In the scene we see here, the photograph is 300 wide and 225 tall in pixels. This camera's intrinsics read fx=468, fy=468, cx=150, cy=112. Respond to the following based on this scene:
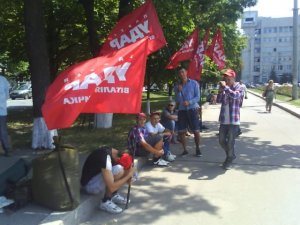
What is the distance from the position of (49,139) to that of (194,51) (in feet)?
16.9

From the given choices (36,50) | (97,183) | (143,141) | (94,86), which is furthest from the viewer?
(36,50)

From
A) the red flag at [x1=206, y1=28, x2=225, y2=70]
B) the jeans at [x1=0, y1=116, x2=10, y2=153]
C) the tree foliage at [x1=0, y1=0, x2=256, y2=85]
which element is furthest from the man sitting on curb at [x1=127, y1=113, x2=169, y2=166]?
the tree foliage at [x1=0, y1=0, x2=256, y2=85]

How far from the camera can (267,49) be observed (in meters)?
148

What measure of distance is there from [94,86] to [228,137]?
12.8 ft

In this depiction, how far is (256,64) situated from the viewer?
14925 cm

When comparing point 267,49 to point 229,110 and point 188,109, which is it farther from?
point 229,110

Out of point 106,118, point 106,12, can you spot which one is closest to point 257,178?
point 106,118

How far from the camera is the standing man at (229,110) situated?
27.6 ft

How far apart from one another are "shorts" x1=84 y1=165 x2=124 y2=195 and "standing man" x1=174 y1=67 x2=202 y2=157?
3.70 m

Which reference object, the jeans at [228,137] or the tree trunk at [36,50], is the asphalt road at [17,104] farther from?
the jeans at [228,137]

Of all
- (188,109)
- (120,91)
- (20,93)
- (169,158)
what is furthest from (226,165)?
(20,93)

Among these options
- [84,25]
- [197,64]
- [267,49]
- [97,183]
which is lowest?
[97,183]

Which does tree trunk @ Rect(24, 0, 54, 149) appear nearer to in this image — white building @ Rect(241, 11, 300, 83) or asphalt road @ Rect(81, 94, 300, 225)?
asphalt road @ Rect(81, 94, 300, 225)

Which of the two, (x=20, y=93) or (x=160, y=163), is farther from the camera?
(x=20, y=93)
